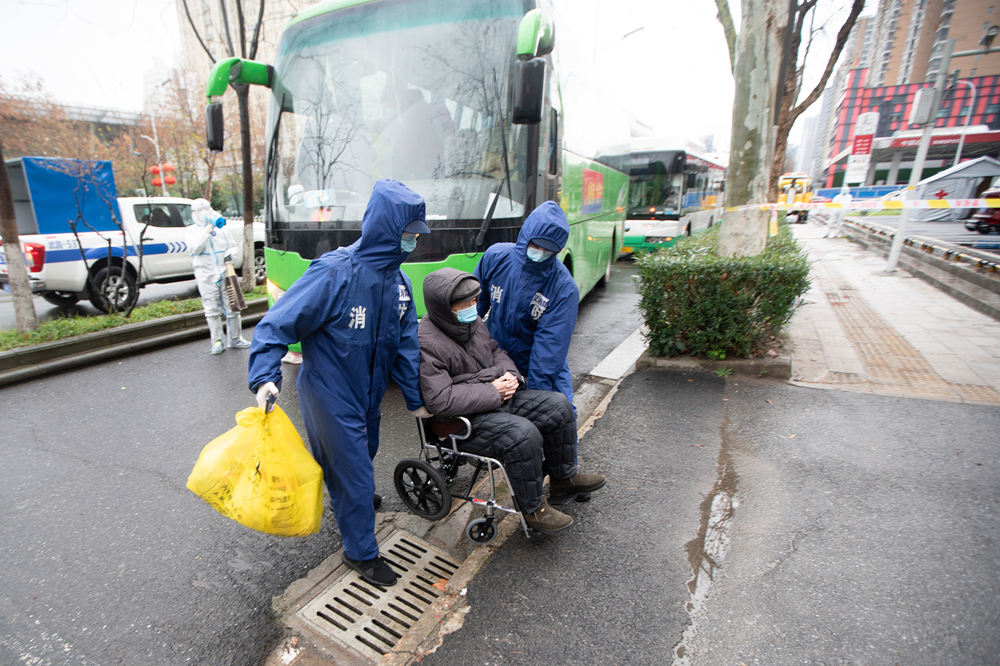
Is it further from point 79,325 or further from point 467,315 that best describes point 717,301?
point 79,325

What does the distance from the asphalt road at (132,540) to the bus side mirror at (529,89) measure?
8.94 ft

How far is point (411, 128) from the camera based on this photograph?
4.61m

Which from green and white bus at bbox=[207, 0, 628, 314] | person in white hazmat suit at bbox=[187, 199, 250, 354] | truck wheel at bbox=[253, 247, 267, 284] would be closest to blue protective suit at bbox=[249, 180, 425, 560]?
green and white bus at bbox=[207, 0, 628, 314]

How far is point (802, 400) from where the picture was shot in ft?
14.6

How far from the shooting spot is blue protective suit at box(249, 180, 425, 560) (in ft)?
7.11

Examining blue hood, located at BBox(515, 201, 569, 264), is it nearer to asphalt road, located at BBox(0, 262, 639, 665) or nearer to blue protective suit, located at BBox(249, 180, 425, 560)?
blue protective suit, located at BBox(249, 180, 425, 560)

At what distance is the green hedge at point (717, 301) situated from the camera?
16.3 feet

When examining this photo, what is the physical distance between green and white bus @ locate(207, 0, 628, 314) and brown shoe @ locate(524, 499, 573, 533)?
2.28m

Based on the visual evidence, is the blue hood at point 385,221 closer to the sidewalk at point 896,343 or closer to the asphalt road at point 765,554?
the asphalt road at point 765,554

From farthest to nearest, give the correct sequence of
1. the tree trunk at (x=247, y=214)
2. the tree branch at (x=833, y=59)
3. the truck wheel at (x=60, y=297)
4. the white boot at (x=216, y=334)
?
the tree branch at (x=833, y=59), the tree trunk at (x=247, y=214), the truck wheel at (x=60, y=297), the white boot at (x=216, y=334)

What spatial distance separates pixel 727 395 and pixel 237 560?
13.2 ft

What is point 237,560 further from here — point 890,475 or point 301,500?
point 890,475

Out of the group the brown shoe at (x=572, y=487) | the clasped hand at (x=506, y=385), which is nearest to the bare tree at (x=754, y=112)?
the brown shoe at (x=572, y=487)

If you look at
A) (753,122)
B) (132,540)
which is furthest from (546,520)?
(753,122)
